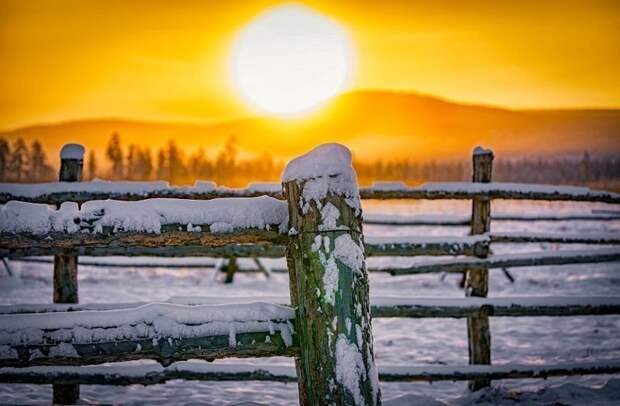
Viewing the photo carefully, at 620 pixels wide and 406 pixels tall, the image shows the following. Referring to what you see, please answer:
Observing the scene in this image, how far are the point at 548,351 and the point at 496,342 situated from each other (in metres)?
0.56

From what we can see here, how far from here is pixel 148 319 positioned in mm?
1538

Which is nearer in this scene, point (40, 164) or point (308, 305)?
point (308, 305)

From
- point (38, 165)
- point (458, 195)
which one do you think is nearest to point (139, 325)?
point (458, 195)

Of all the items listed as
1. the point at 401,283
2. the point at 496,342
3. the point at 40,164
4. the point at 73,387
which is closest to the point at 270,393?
the point at 73,387

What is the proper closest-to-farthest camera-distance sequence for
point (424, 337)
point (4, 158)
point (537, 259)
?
point (537, 259)
point (424, 337)
point (4, 158)

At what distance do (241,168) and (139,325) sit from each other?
123m

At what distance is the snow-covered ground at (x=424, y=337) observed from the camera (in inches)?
155

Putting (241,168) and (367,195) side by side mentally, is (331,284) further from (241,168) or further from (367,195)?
(241,168)

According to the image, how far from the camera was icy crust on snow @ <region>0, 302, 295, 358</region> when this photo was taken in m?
1.47

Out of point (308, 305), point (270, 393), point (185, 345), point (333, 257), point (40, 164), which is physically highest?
point (40, 164)

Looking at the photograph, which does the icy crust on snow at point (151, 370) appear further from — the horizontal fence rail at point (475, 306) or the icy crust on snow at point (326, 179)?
the icy crust on snow at point (326, 179)

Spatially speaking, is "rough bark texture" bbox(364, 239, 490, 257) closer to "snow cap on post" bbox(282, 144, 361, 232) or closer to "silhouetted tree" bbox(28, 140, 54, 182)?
"snow cap on post" bbox(282, 144, 361, 232)

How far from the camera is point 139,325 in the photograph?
152cm

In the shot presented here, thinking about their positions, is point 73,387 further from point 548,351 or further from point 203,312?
point 548,351
